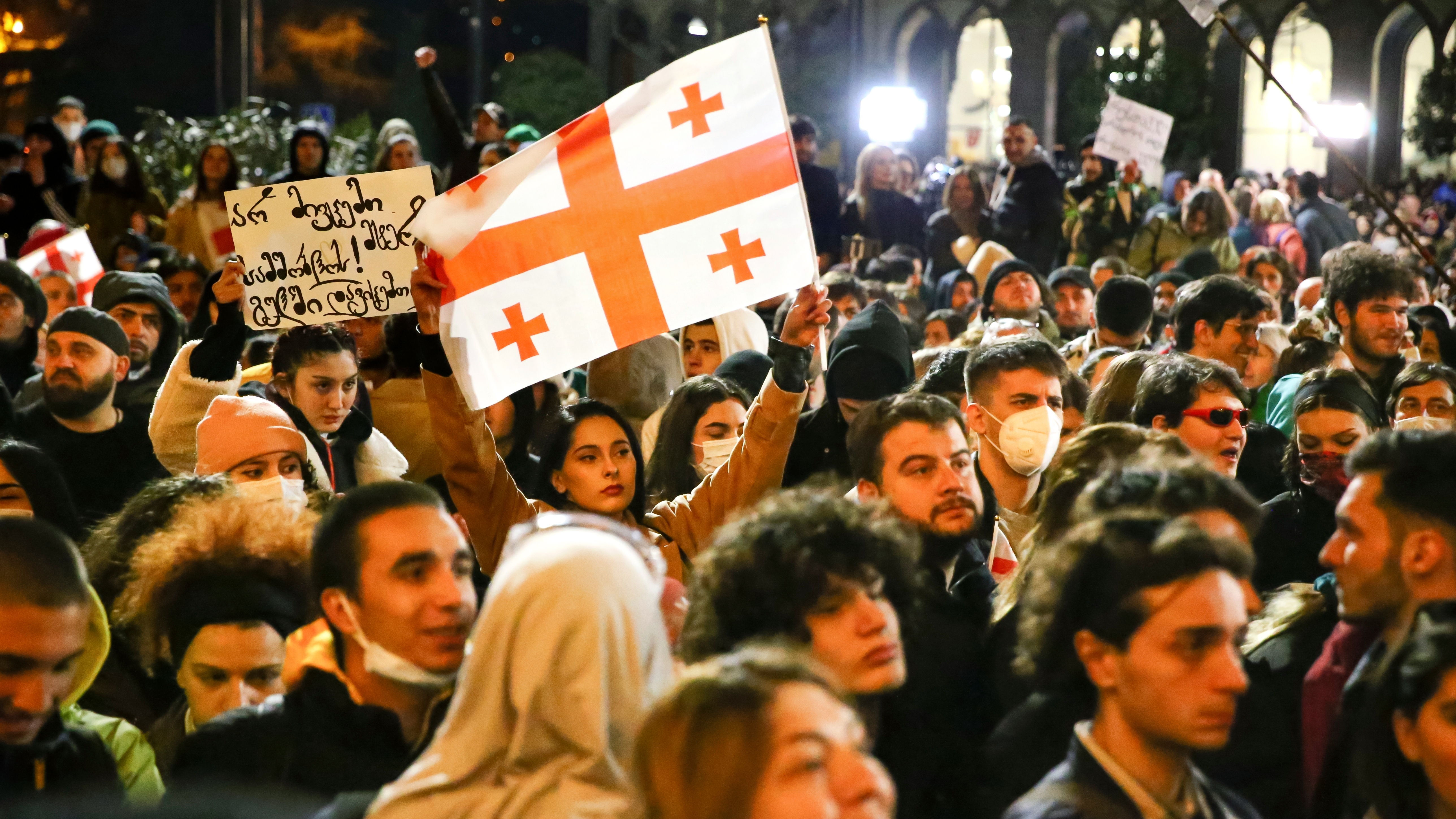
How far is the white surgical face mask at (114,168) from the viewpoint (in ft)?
35.6

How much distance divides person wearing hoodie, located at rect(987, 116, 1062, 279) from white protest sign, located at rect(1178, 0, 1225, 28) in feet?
14.5

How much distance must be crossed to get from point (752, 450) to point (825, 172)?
6.82 meters

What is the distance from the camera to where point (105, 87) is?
80.1 feet

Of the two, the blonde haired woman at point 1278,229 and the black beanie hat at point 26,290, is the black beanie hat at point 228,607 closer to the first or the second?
the black beanie hat at point 26,290

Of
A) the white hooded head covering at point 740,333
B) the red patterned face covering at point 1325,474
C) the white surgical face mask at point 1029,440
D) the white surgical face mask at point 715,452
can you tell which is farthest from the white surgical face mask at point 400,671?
the white hooded head covering at point 740,333

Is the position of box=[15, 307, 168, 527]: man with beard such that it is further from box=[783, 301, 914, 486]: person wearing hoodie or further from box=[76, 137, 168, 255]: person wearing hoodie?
box=[76, 137, 168, 255]: person wearing hoodie

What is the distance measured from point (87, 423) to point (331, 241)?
1.09 metres

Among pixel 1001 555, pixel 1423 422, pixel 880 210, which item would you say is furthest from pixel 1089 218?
pixel 1001 555

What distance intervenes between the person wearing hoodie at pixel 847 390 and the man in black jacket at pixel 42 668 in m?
2.96

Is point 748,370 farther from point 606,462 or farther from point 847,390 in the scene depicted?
point 606,462

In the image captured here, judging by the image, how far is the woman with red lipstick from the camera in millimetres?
4375

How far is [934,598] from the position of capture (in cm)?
362

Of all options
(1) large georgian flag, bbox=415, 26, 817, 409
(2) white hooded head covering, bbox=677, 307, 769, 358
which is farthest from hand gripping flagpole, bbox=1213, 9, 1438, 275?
(2) white hooded head covering, bbox=677, 307, 769, 358

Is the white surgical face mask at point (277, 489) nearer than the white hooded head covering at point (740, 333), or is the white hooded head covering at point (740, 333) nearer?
the white surgical face mask at point (277, 489)
